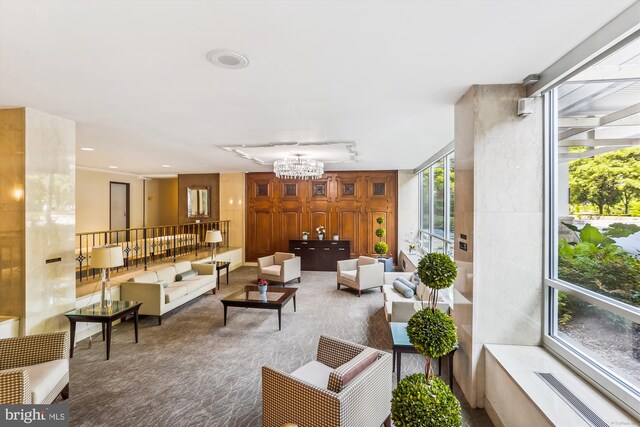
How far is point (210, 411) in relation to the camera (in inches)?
96.9

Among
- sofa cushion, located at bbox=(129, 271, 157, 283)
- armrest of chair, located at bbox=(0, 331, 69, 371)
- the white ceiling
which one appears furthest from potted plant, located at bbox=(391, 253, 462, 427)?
sofa cushion, located at bbox=(129, 271, 157, 283)

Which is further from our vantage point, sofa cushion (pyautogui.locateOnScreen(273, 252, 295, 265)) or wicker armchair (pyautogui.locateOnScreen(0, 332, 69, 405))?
sofa cushion (pyautogui.locateOnScreen(273, 252, 295, 265))

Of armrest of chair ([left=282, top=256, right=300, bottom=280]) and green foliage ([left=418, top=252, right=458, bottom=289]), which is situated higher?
green foliage ([left=418, top=252, right=458, bottom=289])

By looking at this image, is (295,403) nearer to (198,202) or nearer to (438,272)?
(438,272)

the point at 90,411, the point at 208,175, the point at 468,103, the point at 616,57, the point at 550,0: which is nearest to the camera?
the point at 550,0

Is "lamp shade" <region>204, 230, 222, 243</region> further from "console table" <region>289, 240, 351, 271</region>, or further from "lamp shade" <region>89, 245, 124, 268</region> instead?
"lamp shade" <region>89, 245, 124, 268</region>

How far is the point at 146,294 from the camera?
436cm

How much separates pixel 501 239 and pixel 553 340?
879 mm

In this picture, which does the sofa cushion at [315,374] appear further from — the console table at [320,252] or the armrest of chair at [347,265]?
the console table at [320,252]

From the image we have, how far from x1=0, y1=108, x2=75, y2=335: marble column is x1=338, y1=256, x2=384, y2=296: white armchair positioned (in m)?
4.53

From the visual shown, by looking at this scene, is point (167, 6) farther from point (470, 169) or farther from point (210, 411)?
point (210, 411)

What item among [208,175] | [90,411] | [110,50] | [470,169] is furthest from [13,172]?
[208,175]

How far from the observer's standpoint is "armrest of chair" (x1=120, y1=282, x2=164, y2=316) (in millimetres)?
4324

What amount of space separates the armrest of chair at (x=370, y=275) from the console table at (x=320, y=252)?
200cm
